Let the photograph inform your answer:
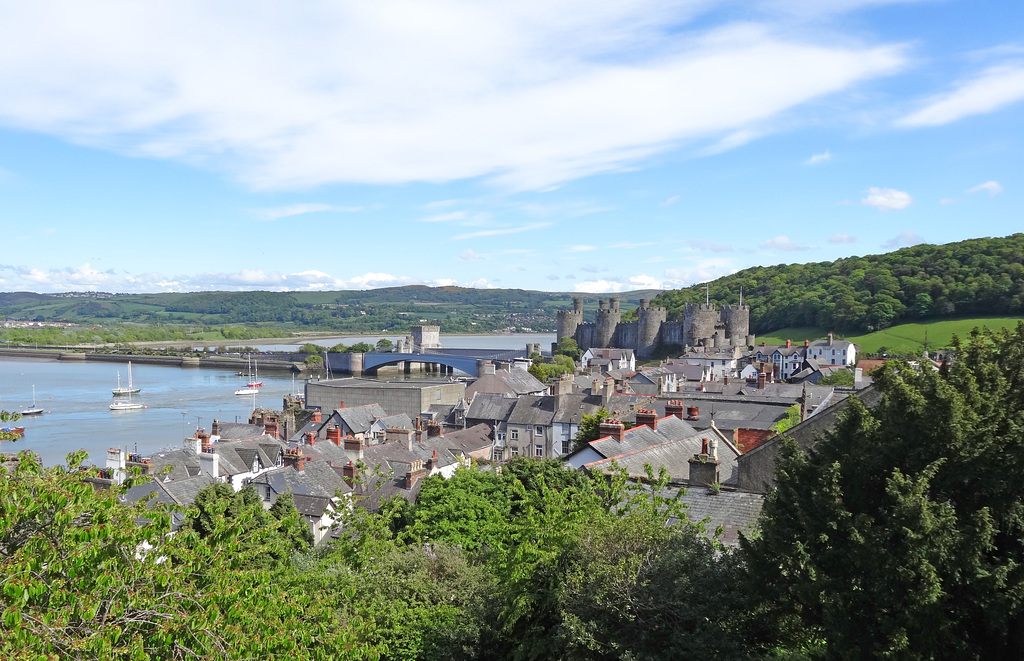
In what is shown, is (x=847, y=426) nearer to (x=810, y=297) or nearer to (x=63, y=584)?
(x=63, y=584)

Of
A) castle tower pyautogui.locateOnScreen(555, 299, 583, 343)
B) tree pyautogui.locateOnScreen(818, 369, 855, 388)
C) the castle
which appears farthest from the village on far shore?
castle tower pyautogui.locateOnScreen(555, 299, 583, 343)

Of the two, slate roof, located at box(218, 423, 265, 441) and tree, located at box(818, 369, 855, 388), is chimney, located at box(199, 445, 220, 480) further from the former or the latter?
tree, located at box(818, 369, 855, 388)

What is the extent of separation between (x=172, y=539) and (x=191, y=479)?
55.2 feet

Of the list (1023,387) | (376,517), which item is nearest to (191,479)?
(376,517)

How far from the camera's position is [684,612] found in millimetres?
7953

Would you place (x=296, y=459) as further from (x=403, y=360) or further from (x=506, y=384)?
(x=403, y=360)

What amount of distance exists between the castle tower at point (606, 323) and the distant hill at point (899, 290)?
10.3 m

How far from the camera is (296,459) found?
24.7 metres

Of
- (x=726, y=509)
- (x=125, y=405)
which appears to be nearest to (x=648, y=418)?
(x=726, y=509)

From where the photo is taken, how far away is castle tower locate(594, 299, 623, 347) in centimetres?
10294

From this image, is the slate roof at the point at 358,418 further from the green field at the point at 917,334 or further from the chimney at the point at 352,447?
the green field at the point at 917,334

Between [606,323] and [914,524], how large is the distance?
97.2 metres

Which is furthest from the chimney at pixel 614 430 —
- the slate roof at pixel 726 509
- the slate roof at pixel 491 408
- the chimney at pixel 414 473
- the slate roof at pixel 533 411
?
the slate roof at pixel 491 408

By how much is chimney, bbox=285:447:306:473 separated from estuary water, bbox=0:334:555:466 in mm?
15728
